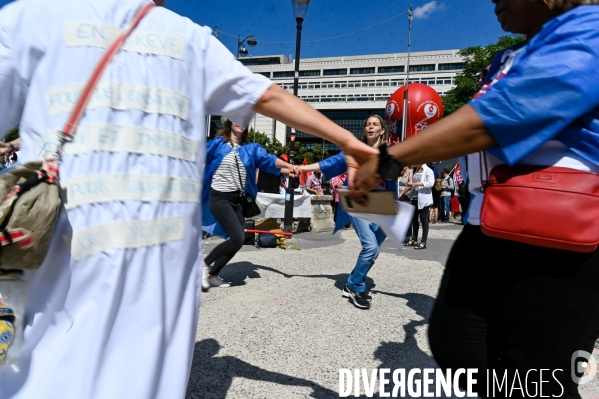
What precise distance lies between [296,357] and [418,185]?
6895mm

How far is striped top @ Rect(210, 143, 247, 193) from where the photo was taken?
5.39 m

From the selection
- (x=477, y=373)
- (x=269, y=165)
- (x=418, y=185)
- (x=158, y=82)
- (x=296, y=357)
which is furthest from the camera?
(x=418, y=185)

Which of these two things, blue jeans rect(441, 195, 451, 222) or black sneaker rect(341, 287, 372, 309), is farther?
blue jeans rect(441, 195, 451, 222)

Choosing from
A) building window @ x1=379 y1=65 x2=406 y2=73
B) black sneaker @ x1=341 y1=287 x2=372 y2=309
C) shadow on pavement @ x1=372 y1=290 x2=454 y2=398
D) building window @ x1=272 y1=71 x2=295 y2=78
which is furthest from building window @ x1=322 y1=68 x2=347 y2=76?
shadow on pavement @ x1=372 y1=290 x2=454 y2=398

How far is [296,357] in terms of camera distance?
320cm

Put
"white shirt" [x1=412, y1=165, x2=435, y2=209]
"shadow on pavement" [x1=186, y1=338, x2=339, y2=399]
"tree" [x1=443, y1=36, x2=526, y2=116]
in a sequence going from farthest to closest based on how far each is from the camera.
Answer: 1. "tree" [x1=443, y1=36, x2=526, y2=116]
2. "white shirt" [x1=412, y1=165, x2=435, y2=209]
3. "shadow on pavement" [x1=186, y1=338, x2=339, y2=399]

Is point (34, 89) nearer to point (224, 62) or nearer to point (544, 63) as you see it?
point (224, 62)

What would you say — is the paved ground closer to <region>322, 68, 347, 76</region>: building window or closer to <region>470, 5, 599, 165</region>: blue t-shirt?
<region>470, 5, 599, 165</region>: blue t-shirt

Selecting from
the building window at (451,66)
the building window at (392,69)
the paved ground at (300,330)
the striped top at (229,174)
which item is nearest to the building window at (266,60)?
the building window at (392,69)

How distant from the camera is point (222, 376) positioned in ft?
9.37

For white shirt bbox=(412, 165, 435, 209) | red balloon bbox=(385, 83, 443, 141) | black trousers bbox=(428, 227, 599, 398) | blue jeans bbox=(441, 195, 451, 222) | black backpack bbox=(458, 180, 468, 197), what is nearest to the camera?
black trousers bbox=(428, 227, 599, 398)

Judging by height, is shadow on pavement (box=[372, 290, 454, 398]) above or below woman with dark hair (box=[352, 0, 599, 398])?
below

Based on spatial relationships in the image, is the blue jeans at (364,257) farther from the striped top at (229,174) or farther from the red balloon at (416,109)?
the red balloon at (416,109)

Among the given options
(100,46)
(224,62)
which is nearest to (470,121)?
(224,62)
